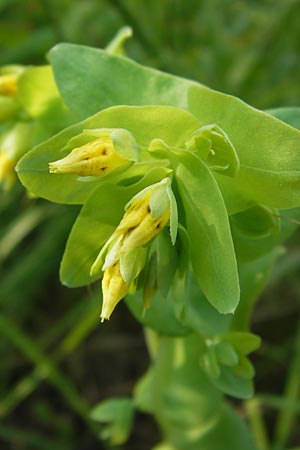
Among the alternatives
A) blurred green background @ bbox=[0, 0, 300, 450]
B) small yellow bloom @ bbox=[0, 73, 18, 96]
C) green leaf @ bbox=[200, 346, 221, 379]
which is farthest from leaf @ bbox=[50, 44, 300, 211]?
blurred green background @ bbox=[0, 0, 300, 450]

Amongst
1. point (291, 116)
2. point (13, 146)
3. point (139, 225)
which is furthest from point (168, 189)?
point (13, 146)

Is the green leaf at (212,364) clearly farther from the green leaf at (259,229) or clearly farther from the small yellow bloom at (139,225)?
the small yellow bloom at (139,225)

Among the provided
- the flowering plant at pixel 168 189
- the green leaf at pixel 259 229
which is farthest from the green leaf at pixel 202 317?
the green leaf at pixel 259 229

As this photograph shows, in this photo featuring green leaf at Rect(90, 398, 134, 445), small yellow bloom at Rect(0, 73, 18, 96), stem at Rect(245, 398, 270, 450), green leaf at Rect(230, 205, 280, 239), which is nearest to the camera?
green leaf at Rect(230, 205, 280, 239)

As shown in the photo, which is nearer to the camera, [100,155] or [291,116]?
[100,155]

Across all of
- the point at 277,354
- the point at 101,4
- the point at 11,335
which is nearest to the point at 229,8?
the point at 101,4

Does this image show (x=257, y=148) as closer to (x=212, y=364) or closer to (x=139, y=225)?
(x=139, y=225)

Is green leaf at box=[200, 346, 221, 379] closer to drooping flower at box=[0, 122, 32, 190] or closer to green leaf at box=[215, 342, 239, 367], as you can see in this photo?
green leaf at box=[215, 342, 239, 367]
